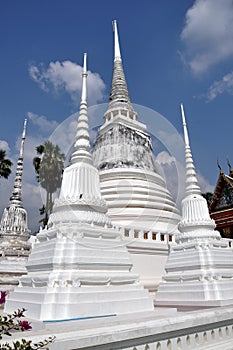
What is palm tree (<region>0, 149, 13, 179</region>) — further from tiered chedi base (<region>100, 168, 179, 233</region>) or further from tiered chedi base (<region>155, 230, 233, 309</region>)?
tiered chedi base (<region>155, 230, 233, 309</region>)

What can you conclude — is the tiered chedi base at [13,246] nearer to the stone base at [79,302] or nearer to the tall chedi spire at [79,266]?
the tall chedi spire at [79,266]

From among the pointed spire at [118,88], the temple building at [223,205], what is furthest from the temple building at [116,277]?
the pointed spire at [118,88]

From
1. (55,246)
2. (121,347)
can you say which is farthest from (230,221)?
(121,347)

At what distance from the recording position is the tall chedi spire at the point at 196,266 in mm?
9398

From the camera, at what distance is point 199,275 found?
31.9 ft

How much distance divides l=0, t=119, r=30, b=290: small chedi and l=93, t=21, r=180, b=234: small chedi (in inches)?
176

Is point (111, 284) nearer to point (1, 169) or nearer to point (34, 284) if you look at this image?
point (34, 284)

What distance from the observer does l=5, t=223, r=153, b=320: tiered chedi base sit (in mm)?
6270

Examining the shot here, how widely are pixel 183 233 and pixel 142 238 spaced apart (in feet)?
8.35

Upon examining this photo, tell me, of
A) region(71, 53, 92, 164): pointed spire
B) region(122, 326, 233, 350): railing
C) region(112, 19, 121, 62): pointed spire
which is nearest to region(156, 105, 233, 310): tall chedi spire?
region(122, 326, 233, 350): railing

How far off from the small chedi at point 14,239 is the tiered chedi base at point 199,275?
630cm

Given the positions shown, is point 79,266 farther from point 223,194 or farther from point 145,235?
point 223,194

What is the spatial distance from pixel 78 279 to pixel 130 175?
10.9m

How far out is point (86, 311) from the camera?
6242 mm
